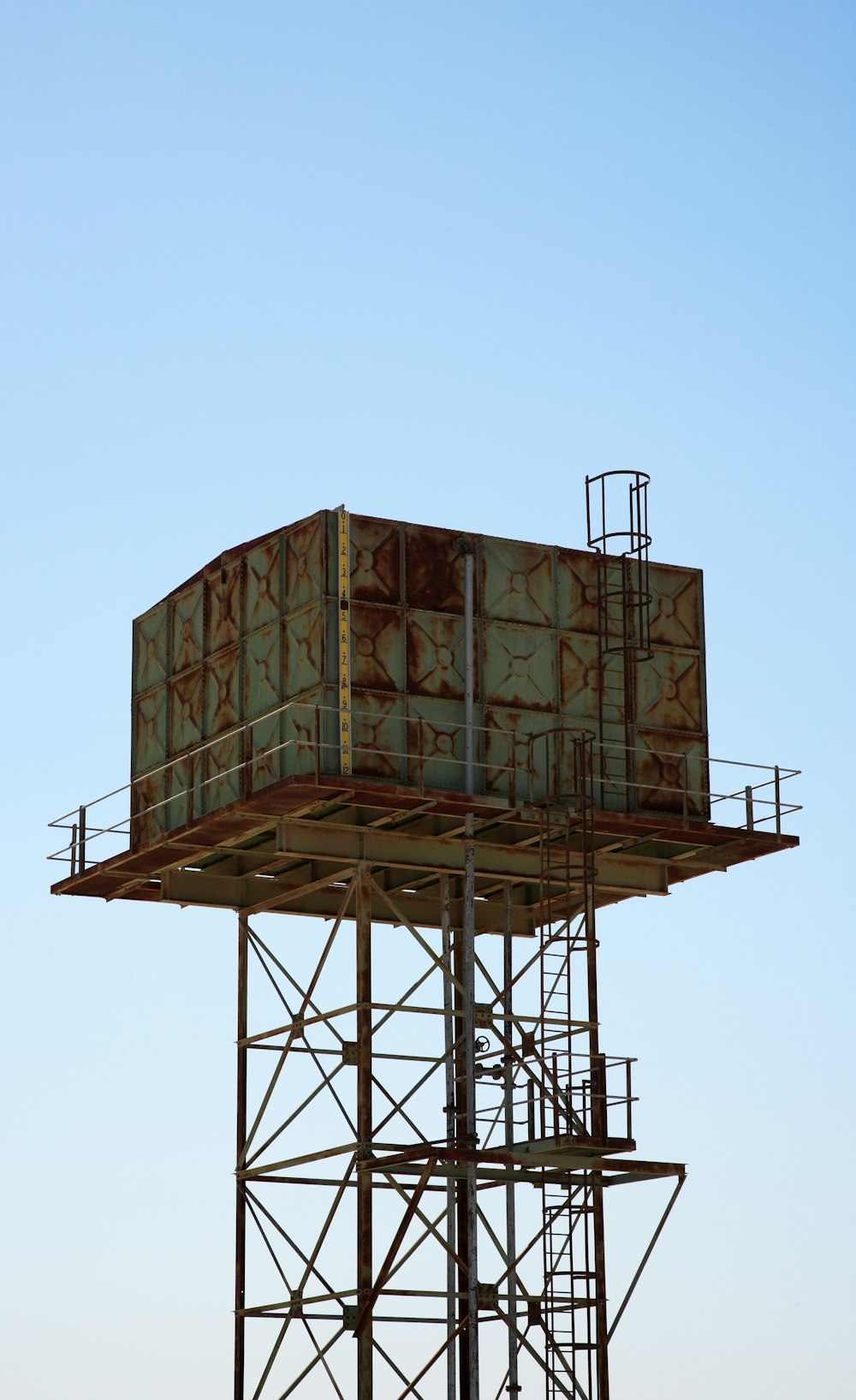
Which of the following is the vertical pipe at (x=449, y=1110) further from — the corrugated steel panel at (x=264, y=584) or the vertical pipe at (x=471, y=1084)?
the corrugated steel panel at (x=264, y=584)

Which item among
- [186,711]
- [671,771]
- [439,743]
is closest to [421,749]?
[439,743]

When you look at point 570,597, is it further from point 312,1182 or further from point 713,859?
point 312,1182

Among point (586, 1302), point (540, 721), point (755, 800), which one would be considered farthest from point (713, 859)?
point (586, 1302)

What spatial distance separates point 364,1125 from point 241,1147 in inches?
171

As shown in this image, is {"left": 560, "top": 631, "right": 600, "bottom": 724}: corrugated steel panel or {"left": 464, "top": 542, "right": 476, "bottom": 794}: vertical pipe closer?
{"left": 464, "top": 542, "right": 476, "bottom": 794}: vertical pipe

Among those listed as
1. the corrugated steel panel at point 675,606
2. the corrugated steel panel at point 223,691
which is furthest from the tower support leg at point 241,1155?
the corrugated steel panel at point 675,606

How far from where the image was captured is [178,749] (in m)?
48.0

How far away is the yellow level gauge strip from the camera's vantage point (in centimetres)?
4303

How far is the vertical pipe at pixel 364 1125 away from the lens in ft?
143

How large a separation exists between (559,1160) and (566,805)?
6035 mm

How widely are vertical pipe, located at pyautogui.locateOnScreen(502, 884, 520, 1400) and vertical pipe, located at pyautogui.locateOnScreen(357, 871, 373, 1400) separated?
265 cm

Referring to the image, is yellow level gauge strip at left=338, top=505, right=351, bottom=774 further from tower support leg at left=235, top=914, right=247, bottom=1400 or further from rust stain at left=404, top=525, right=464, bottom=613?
tower support leg at left=235, top=914, right=247, bottom=1400

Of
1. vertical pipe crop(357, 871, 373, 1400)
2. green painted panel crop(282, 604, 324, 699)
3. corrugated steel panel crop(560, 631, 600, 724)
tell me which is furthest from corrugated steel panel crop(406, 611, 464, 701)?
vertical pipe crop(357, 871, 373, 1400)

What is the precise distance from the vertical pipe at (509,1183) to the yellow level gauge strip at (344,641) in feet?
21.4
